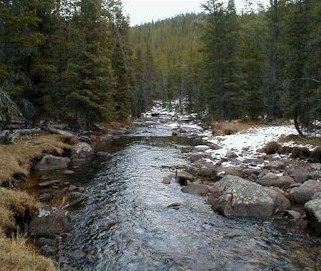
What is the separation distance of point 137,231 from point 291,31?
19702 mm

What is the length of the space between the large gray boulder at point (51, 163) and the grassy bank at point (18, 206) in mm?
507

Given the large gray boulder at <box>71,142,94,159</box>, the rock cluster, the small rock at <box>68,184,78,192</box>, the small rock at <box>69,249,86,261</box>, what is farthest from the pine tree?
the small rock at <box>69,249,86,261</box>

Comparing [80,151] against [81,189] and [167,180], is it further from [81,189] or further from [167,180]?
[167,180]

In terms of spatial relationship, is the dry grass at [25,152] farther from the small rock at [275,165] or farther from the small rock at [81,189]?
the small rock at [275,165]

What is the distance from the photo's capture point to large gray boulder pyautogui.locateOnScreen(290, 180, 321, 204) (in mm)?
15167

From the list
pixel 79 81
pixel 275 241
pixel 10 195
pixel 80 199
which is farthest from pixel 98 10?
pixel 275 241

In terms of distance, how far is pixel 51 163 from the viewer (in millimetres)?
21828

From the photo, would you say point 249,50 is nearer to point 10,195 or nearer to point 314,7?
point 314,7

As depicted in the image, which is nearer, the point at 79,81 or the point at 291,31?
the point at 291,31

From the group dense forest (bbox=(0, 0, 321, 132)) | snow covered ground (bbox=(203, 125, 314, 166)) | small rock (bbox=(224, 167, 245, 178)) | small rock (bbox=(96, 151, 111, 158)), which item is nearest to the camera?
small rock (bbox=(224, 167, 245, 178))

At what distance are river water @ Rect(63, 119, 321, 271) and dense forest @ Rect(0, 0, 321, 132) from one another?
6.00m

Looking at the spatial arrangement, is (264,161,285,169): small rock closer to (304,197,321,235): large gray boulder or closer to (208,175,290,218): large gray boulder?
(208,175,290,218): large gray boulder

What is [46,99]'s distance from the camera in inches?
1133

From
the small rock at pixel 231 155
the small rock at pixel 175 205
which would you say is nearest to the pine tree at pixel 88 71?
the small rock at pixel 231 155
